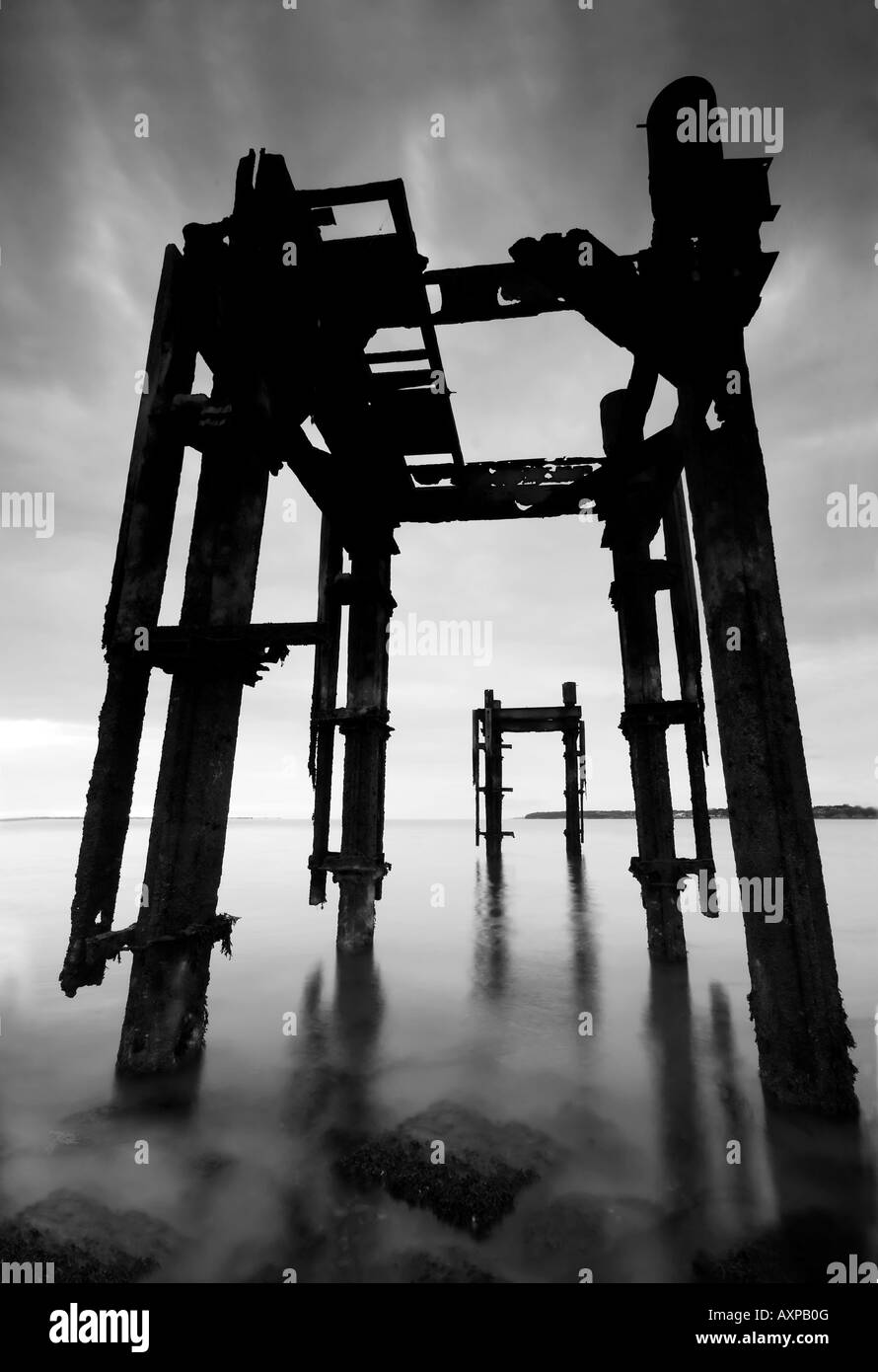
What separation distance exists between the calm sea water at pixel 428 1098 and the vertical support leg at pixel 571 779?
9095 millimetres

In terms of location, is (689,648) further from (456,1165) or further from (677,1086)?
(456,1165)

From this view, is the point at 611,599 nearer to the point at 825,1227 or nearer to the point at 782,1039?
the point at 782,1039

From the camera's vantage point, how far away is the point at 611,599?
708 cm

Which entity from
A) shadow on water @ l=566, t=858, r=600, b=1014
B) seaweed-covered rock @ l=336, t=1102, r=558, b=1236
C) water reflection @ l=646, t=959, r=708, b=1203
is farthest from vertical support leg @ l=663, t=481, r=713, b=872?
seaweed-covered rock @ l=336, t=1102, r=558, b=1236

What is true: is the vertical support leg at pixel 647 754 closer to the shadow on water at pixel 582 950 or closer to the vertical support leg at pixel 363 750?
the shadow on water at pixel 582 950

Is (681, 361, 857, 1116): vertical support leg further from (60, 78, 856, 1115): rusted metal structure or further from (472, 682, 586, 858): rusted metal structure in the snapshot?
(472, 682, 586, 858): rusted metal structure

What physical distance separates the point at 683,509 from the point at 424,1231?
6774mm

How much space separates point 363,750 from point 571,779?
1208 cm

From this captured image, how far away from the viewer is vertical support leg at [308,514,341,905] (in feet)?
23.9

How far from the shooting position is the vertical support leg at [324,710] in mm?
7277

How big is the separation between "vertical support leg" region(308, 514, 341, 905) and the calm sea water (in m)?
1.35

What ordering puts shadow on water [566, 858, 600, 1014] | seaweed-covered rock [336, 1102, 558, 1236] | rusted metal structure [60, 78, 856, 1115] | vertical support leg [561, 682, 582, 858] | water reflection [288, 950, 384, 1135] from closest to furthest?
seaweed-covered rock [336, 1102, 558, 1236] → rusted metal structure [60, 78, 856, 1115] → water reflection [288, 950, 384, 1135] → shadow on water [566, 858, 600, 1014] → vertical support leg [561, 682, 582, 858]

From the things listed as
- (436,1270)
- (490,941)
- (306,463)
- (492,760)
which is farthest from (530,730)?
(436,1270)
